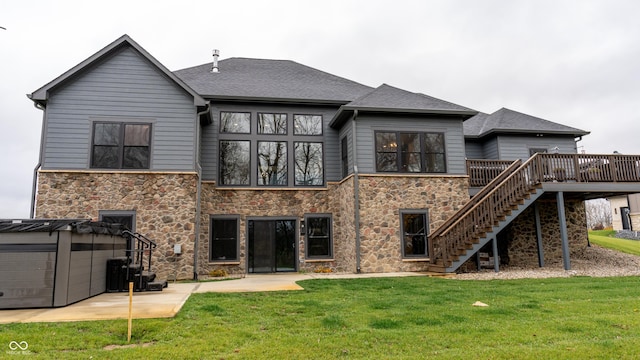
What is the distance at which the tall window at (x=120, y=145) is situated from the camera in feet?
42.4

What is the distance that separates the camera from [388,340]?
4891mm

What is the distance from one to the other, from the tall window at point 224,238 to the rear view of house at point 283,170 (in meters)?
0.04

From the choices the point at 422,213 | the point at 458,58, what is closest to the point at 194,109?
the point at 422,213

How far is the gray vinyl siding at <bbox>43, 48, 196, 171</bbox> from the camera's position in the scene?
12727mm

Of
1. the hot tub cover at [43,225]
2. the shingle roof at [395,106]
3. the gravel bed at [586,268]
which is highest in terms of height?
the shingle roof at [395,106]

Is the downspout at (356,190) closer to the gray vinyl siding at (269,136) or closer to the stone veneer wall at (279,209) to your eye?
the stone veneer wall at (279,209)

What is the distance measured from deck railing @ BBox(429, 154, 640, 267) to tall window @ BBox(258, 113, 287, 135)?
7034 mm

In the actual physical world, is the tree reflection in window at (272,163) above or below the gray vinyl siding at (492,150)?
below

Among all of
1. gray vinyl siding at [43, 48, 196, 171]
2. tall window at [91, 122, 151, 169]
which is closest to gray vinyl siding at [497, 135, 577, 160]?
gray vinyl siding at [43, 48, 196, 171]

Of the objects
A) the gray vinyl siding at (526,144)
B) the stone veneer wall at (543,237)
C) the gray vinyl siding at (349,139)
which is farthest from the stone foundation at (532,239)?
the gray vinyl siding at (349,139)

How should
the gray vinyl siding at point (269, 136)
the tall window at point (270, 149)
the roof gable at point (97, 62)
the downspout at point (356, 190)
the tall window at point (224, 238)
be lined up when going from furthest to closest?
the tall window at point (270, 149) → the gray vinyl siding at point (269, 136) → the tall window at point (224, 238) → the downspout at point (356, 190) → the roof gable at point (97, 62)

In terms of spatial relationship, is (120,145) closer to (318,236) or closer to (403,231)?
(318,236)

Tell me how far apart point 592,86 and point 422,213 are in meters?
35.6

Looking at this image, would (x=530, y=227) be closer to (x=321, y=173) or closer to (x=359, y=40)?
(x=321, y=173)
